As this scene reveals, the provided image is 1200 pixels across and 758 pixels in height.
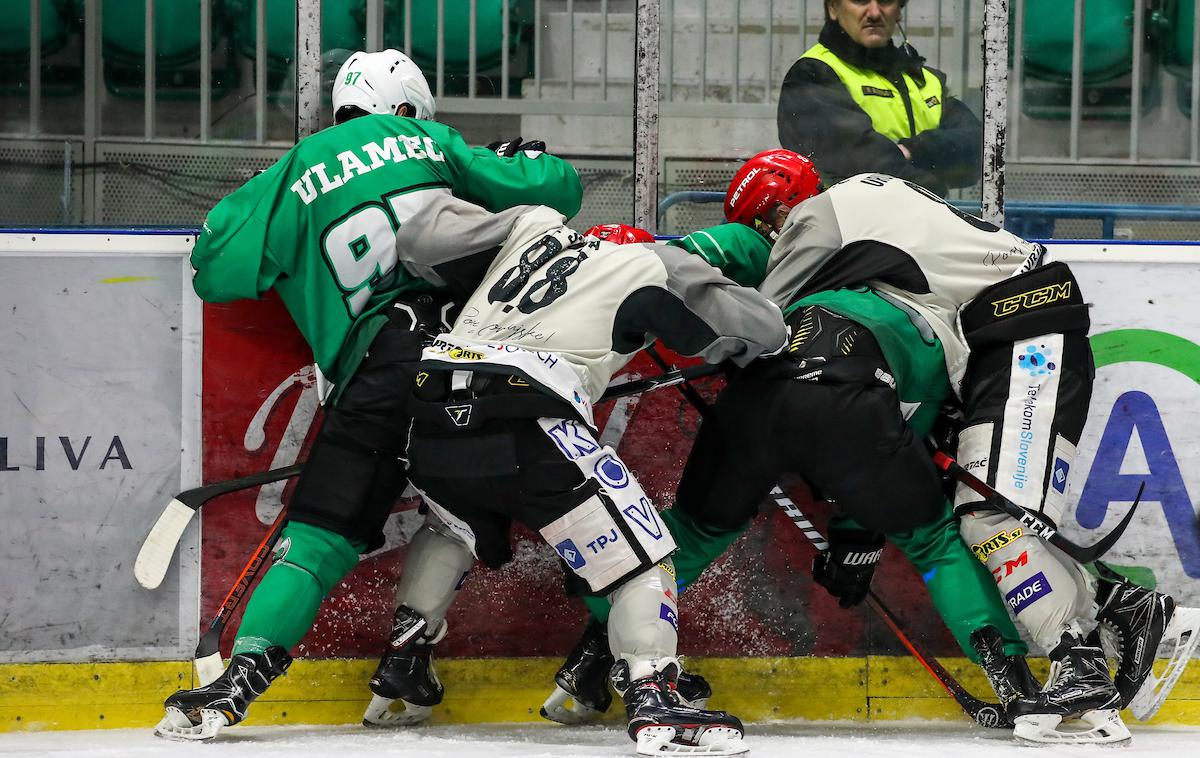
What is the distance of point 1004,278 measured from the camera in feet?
A: 9.66

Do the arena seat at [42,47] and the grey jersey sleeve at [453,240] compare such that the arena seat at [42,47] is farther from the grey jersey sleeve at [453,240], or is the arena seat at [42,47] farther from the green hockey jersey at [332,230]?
the grey jersey sleeve at [453,240]

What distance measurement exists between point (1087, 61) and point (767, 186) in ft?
3.36

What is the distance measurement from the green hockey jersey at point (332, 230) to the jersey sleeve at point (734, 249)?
43cm

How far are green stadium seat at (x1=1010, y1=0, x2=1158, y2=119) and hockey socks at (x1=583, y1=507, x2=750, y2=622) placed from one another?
4.50ft

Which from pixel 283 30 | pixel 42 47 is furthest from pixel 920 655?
pixel 42 47

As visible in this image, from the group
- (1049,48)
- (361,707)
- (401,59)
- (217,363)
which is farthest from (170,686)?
(1049,48)

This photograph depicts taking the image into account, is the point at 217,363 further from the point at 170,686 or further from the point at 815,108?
the point at 815,108

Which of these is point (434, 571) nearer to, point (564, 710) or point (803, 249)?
point (564, 710)

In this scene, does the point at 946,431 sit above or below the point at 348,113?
below

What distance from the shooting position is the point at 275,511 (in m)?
3.20

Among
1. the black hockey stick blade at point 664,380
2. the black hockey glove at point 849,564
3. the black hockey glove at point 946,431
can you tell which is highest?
the black hockey stick blade at point 664,380

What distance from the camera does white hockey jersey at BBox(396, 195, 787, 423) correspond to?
265 cm

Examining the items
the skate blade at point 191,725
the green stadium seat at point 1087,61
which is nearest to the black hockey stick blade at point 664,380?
the skate blade at point 191,725

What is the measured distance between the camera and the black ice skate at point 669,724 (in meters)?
2.50
